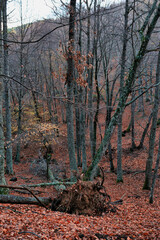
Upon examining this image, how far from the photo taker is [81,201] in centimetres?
582

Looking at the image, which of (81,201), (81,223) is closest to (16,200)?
(81,201)

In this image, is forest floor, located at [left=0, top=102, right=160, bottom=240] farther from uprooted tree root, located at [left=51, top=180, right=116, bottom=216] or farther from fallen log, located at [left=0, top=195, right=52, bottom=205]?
uprooted tree root, located at [left=51, top=180, right=116, bottom=216]

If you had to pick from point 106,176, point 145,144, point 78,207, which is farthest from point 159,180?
point 78,207

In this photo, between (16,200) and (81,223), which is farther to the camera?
(16,200)

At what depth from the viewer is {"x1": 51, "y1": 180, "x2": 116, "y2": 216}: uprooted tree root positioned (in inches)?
227

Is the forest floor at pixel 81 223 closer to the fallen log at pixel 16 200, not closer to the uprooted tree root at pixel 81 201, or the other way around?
the fallen log at pixel 16 200

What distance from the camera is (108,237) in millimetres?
3996

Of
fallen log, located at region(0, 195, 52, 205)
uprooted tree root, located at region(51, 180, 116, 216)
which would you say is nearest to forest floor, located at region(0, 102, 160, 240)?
fallen log, located at region(0, 195, 52, 205)

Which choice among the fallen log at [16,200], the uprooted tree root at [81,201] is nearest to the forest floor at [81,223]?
the fallen log at [16,200]

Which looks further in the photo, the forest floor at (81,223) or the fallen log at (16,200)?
the fallen log at (16,200)

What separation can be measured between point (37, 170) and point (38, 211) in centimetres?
789

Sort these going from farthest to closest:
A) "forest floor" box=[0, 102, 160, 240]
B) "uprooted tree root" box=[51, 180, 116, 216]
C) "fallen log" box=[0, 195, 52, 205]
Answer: "uprooted tree root" box=[51, 180, 116, 216] → "fallen log" box=[0, 195, 52, 205] → "forest floor" box=[0, 102, 160, 240]

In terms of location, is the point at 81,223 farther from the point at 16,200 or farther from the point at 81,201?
the point at 16,200

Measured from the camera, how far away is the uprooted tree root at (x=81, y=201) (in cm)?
577
